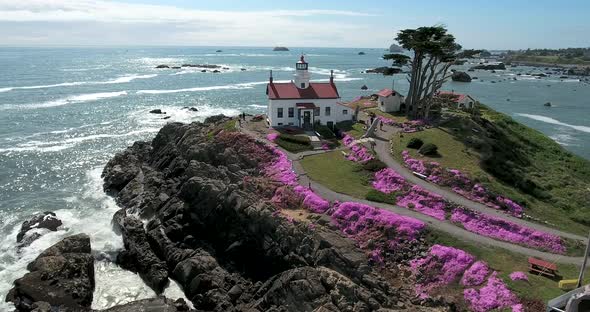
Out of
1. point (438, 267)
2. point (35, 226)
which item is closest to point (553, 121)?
point (438, 267)

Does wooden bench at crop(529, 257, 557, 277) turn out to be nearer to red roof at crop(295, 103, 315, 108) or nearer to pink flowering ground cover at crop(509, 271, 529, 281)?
pink flowering ground cover at crop(509, 271, 529, 281)

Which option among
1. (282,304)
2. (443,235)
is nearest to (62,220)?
(282,304)

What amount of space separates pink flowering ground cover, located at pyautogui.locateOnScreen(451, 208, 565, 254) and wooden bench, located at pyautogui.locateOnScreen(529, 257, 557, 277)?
3.43 metres

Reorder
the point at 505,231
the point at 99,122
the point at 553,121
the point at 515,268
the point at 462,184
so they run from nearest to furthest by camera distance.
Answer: the point at 515,268
the point at 505,231
the point at 462,184
the point at 99,122
the point at 553,121

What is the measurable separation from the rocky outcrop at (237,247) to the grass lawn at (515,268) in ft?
19.4

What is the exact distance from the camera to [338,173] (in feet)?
152

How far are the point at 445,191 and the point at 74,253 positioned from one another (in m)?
31.6

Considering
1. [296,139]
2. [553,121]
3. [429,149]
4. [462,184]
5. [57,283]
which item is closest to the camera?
[57,283]

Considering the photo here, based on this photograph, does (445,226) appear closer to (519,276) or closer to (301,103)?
(519,276)

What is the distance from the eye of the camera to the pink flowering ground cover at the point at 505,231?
33781 mm

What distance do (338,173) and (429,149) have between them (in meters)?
10.6

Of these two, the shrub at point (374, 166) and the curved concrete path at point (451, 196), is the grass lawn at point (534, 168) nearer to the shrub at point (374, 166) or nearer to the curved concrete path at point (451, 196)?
the curved concrete path at point (451, 196)

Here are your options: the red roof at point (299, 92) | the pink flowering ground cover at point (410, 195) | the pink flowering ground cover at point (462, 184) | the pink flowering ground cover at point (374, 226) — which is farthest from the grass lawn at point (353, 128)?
the pink flowering ground cover at point (374, 226)

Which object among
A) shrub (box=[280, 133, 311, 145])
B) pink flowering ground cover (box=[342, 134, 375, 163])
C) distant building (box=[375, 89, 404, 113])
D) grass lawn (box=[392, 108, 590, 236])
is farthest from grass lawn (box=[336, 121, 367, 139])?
distant building (box=[375, 89, 404, 113])
